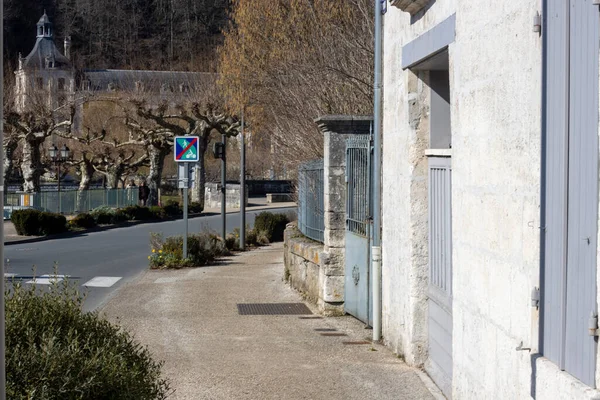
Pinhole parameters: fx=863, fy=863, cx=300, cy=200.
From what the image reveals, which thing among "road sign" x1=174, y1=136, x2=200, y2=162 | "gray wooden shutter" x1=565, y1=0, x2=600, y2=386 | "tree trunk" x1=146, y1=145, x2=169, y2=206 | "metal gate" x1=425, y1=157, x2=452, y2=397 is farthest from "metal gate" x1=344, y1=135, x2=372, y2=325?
"tree trunk" x1=146, y1=145, x2=169, y2=206

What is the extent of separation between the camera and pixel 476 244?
5.32 m

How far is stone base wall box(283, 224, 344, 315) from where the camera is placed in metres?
10.8

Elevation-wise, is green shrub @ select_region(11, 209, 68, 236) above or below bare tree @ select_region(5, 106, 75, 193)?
below

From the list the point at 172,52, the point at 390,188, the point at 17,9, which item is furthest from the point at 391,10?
the point at 17,9

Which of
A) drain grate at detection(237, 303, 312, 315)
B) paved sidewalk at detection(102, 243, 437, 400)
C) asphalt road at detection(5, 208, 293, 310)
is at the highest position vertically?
paved sidewalk at detection(102, 243, 437, 400)

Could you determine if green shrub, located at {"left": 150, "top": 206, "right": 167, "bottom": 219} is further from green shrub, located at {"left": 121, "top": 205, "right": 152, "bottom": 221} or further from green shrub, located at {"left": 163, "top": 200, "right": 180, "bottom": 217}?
green shrub, located at {"left": 163, "top": 200, "right": 180, "bottom": 217}

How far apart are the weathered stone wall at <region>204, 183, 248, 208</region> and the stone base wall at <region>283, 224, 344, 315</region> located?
36106mm

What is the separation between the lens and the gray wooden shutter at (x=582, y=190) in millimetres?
3385

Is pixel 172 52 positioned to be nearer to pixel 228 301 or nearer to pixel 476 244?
pixel 228 301

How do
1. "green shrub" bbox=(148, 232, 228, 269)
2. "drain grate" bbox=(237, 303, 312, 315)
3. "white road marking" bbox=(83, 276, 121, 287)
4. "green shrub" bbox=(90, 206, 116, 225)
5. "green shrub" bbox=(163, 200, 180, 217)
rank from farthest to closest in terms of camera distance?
"green shrub" bbox=(163, 200, 180, 217), "green shrub" bbox=(90, 206, 116, 225), "green shrub" bbox=(148, 232, 228, 269), "white road marking" bbox=(83, 276, 121, 287), "drain grate" bbox=(237, 303, 312, 315)

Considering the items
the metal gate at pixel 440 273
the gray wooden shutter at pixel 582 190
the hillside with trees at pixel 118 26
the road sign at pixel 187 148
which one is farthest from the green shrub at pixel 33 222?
the hillside with trees at pixel 118 26

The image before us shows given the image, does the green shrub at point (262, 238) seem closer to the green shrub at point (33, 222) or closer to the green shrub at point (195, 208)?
the green shrub at point (33, 222)

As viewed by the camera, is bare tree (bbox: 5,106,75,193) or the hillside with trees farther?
the hillside with trees

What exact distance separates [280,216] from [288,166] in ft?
21.4
